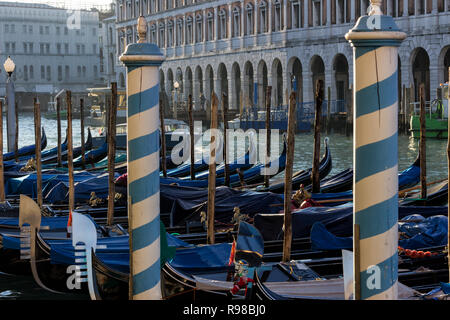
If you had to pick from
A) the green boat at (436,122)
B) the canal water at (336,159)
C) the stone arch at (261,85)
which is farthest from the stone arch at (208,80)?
the green boat at (436,122)

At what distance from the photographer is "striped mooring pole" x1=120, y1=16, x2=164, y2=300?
2.88 metres

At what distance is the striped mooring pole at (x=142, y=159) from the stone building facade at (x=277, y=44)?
16.2 metres

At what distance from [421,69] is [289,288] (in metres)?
18.7

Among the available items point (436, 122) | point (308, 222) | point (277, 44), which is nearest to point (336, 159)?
point (436, 122)

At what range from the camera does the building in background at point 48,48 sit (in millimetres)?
47531

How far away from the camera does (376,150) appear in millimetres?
2248

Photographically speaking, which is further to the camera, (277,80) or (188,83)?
(188,83)

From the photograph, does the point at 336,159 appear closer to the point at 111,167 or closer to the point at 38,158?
the point at 38,158

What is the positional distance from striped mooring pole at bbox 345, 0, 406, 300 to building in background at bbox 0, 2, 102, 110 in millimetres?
45626

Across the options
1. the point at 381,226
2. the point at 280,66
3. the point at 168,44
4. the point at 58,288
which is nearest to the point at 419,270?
the point at 58,288

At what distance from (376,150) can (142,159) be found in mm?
978

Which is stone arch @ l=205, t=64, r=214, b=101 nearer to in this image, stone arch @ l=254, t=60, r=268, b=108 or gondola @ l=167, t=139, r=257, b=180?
stone arch @ l=254, t=60, r=268, b=108

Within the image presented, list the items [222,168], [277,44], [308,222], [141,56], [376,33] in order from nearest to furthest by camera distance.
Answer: [376,33], [141,56], [308,222], [222,168], [277,44]
